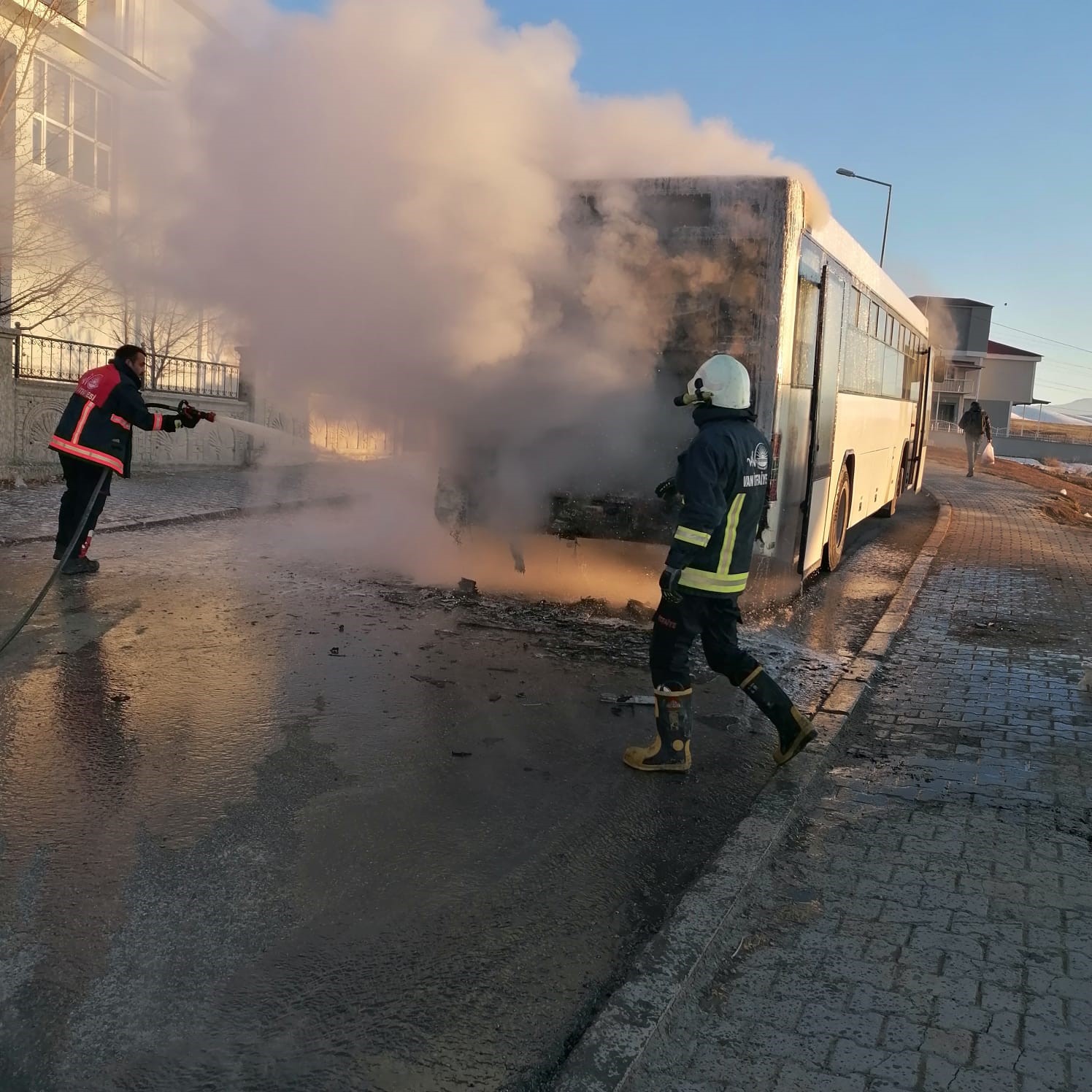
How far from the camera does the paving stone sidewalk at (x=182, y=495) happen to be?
10203 millimetres

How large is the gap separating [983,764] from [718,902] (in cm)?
216

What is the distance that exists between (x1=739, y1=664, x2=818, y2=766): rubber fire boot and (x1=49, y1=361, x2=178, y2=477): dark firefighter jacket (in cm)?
499

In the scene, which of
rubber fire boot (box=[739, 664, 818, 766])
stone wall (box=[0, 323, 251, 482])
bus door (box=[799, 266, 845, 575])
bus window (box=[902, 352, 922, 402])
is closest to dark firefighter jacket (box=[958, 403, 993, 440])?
bus window (box=[902, 352, 922, 402])

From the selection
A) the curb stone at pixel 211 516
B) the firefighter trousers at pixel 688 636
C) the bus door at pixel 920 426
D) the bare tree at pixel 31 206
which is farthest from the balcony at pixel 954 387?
the firefighter trousers at pixel 688 636

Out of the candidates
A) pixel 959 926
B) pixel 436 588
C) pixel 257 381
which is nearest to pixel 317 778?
pixel 959 926

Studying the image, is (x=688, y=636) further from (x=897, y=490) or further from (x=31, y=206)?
(x=897, y=490)

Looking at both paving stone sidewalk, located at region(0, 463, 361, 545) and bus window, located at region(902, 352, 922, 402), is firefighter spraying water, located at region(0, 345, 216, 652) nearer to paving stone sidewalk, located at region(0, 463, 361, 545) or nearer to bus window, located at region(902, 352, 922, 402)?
paving stone sidewalk, located at region(0, 463, 361, 545)

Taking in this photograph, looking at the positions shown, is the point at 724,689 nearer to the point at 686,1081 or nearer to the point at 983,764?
the point at 983,764

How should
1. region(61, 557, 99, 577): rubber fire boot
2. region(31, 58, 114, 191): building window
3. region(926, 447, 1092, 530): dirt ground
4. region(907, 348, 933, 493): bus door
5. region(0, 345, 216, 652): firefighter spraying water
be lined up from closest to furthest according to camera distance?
region(0, 345, 216, 652): firefighter spraying water
region(61, 557, 99, 577): rubber fire boot
region(31, 58, 114, 191): building window
region(926, 447, 1092, 530): dirt ground
region(907, 348, 933, 493): bus door

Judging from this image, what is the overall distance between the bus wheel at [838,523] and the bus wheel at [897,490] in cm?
460

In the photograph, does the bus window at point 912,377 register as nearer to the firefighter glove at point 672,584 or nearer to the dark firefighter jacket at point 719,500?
the dark firefighter jacket at point 719,500

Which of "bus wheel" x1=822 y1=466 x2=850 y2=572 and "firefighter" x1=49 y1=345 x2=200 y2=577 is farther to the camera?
"bus wheel" x1=822 y1=466 x2=850 y2=572

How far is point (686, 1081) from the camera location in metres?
2.43

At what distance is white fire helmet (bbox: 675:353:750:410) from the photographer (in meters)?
4.30
